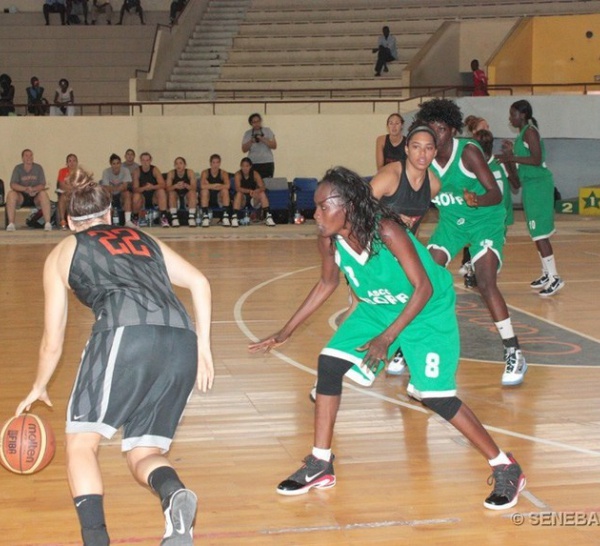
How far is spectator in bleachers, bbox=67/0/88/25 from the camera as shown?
84.2 ft

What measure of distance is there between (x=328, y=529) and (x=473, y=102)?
16175 millimetres

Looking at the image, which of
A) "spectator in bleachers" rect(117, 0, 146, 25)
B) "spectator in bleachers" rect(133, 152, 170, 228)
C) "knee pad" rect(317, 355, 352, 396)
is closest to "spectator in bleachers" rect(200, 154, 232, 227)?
"spectator in bleachers" rect(133, 152, 170, 228)

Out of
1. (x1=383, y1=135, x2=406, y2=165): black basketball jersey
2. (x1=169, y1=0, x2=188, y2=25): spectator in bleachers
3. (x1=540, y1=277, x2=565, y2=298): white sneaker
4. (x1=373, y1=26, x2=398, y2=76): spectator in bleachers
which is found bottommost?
(x1=540, y1=277, x2=565, y2=298): white sneaker

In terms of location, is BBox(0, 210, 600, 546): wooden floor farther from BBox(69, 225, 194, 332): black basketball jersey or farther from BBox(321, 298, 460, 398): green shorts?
BBox(69, 225, 194, 332): black basketball jersey

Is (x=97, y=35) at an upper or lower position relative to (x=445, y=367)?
upper

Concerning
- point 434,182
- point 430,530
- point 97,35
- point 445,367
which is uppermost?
point 97,35

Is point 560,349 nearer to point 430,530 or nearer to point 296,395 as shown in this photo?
point 296,395

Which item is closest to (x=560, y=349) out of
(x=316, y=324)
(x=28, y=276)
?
(x=316, y=324)

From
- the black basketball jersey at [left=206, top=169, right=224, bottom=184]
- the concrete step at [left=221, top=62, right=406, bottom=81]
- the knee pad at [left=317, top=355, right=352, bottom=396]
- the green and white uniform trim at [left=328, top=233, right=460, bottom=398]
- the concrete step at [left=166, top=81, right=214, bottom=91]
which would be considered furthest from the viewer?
the concrete step at [left=221, top=62, right=406, bottom=81]

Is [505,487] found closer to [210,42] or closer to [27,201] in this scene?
[27,201]

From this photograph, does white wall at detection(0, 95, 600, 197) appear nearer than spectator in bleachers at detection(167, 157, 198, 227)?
No

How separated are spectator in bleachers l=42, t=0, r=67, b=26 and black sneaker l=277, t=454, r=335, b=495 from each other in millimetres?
22460

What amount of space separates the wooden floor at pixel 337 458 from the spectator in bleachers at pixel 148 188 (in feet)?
23.1

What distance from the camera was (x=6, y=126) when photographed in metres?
20.4
